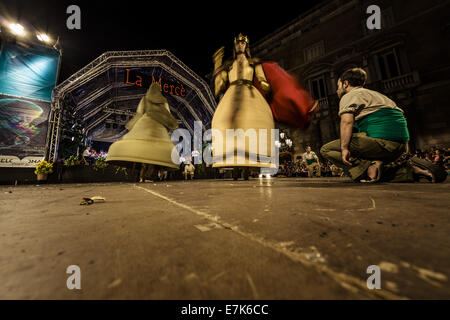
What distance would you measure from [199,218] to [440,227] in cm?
53

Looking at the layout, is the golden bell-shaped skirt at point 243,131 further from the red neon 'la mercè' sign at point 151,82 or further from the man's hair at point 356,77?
the red neon 'la mercè' sign at point 151,82

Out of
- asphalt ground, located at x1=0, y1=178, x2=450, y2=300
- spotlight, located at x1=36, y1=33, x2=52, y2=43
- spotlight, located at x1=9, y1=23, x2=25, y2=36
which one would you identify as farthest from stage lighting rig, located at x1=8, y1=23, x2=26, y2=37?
asphalt ground, located at x1=0, y1=178, x2=450, y2=300

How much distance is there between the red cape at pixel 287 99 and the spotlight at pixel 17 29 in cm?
1076

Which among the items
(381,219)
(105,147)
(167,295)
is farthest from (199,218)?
(105,147)

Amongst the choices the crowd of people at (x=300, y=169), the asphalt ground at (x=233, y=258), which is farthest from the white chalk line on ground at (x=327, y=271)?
the crowd of people at (x=300, y=169)

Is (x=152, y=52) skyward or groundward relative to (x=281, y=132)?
skyward

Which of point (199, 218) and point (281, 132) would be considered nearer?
point (199, 218)

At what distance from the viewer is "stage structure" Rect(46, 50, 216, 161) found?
25.4 ft

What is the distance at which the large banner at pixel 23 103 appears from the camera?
6527 mm

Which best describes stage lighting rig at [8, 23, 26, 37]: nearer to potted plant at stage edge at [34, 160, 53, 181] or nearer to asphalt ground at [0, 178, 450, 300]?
potted plant at stage edge at [34, 160, 53, 181]

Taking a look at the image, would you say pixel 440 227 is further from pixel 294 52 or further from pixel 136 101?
pixel 136 101

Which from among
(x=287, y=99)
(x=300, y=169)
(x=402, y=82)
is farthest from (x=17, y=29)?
(x=402, y=82)

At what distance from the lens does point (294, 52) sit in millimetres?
11477

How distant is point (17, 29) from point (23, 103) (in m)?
3.11
